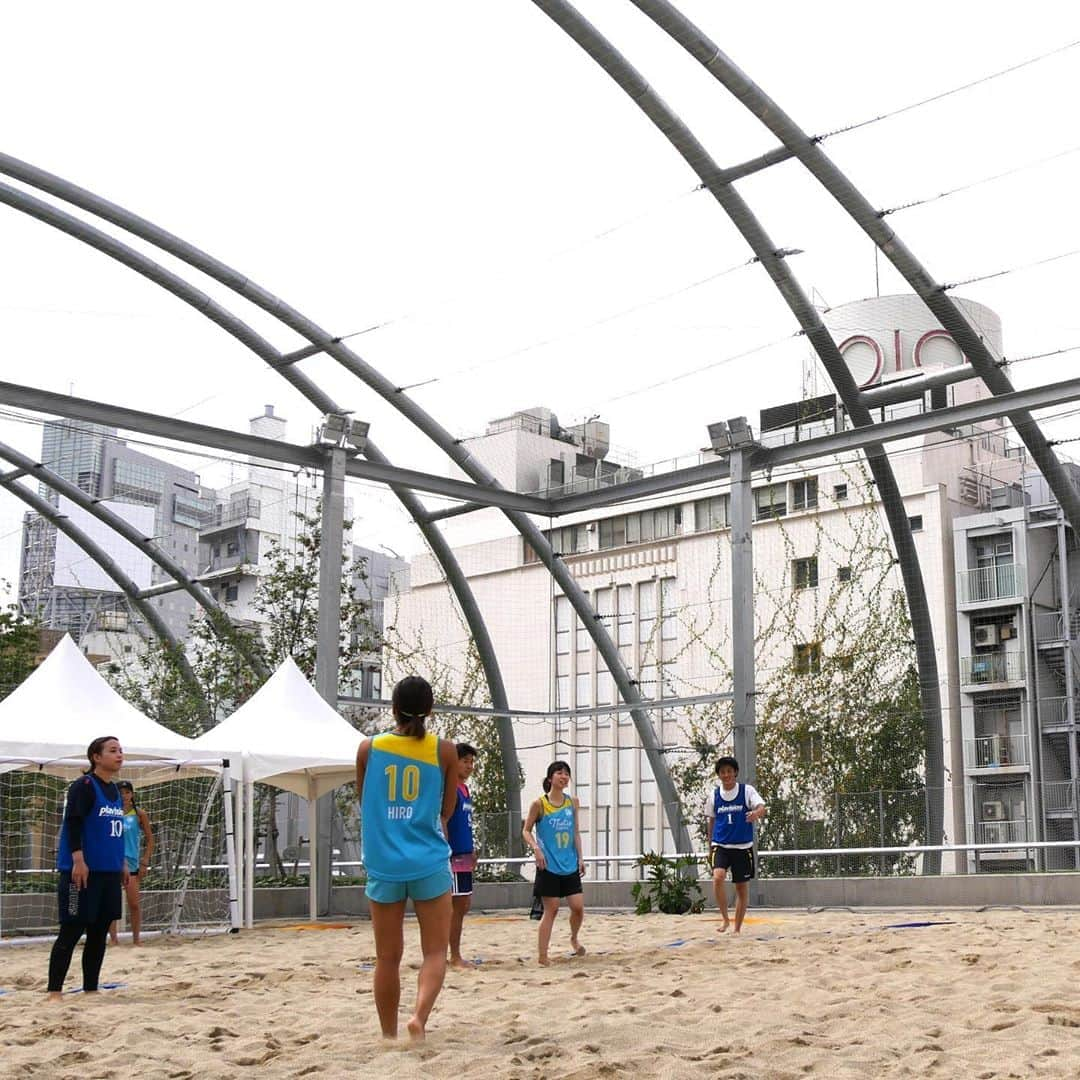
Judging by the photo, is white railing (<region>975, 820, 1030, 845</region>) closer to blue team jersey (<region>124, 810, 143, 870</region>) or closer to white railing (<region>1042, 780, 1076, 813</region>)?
white railing (<region>1042, 780, 1076, 813</region>)

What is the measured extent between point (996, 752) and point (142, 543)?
12622 mm

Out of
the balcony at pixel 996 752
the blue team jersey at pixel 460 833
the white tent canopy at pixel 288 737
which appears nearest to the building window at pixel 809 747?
the balcony at pixel 996 752

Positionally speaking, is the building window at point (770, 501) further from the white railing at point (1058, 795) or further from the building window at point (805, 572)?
the white railing at point (1058, 795)

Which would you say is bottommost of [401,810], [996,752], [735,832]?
[735,832]

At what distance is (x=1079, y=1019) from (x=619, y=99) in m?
11.1

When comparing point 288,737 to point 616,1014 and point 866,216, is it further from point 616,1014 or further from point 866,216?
point 616,1014

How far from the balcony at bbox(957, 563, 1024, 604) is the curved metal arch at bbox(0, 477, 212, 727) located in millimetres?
11712

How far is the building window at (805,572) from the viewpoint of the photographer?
19.2 m

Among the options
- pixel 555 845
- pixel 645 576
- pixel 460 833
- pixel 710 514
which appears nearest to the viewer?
pixel 555 845

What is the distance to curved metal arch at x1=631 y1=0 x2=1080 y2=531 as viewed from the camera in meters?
12.8

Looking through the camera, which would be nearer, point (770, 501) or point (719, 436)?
point (719, 436)

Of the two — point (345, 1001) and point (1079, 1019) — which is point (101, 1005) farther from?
point (1079, 1019)

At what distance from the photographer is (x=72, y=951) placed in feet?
26.0

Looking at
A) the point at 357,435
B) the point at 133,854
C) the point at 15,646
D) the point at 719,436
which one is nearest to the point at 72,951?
the point at 133,854
